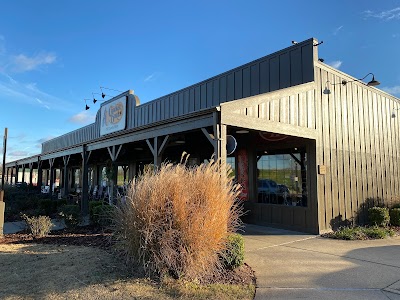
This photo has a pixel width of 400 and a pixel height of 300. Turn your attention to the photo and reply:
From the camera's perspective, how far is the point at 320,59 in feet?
31.5

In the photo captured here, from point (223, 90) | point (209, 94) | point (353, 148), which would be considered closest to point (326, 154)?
point (353, 148)

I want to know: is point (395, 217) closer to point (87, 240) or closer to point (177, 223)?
point (177, 223)

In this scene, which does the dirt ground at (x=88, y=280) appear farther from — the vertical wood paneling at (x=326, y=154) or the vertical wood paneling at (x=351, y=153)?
the vertical wood paneling at (x=351, y=153)

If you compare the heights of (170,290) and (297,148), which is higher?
(297,148)

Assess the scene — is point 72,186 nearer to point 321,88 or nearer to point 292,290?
point 321,88

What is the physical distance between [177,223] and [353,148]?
8.00 m

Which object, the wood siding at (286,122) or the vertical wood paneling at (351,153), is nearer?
the wood siding at (286,122)

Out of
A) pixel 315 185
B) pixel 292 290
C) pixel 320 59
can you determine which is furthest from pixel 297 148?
pixel 292 290

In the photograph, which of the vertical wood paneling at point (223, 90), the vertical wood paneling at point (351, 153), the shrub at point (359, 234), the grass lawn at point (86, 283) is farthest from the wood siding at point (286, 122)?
the grass lawn at point (86, 283)

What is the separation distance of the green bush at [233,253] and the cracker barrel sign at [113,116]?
13.8 metres

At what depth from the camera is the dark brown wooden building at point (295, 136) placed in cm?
807

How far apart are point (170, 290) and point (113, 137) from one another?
7885mm

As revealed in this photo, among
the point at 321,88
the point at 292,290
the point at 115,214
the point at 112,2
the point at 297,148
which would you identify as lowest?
the point at 292,290

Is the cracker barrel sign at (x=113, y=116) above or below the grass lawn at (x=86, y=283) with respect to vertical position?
above
